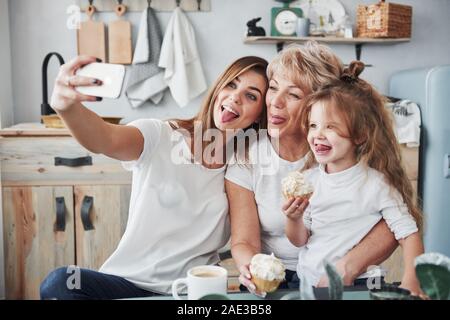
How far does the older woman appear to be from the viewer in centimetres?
86

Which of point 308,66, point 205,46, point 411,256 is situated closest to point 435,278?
point 411,256

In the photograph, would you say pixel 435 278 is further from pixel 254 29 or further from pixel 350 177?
pixel 254 29

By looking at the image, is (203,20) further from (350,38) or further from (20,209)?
(20,209)

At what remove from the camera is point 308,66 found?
0.87 m

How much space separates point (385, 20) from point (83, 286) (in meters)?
0.81

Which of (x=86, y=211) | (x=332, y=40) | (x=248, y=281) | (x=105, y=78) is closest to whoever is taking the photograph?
(x=105, y=78)

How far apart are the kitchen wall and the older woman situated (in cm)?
13

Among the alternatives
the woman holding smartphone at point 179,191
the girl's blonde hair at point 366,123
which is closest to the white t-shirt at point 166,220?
the woman holding smartphone at point 179,191

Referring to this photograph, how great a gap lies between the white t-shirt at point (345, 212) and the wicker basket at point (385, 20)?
0.36m

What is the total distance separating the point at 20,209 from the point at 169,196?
0.56m

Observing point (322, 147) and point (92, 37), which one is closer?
point (322, 147)

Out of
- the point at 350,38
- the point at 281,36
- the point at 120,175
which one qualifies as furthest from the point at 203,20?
the point at 120,175

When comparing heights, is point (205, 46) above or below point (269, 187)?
above

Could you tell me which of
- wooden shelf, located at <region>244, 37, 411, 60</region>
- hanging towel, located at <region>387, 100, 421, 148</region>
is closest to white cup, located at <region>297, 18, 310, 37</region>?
wooden shelf, located at <region>244, 37, 411, 60</region>
